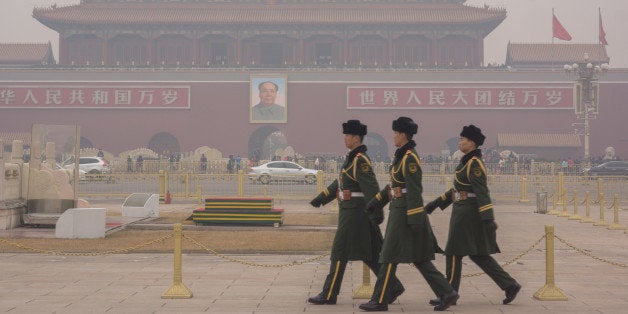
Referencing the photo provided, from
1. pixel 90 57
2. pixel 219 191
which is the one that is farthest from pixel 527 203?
pixel 90 57

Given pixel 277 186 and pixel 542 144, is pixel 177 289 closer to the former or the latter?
pixel 277 186

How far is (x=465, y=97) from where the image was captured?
1427 inches

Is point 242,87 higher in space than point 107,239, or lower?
higher

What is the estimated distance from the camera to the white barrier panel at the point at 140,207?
13953 millimetres

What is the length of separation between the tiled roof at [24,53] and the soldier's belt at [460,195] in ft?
127

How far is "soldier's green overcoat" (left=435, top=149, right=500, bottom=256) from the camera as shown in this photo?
618 centimetres

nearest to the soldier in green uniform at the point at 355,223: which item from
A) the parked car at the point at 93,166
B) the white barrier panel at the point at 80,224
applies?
the white barrier panel at the point at 80,224

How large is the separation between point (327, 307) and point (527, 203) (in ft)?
46.1

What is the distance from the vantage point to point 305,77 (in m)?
36.6

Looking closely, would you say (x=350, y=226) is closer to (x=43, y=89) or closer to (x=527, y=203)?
(x=527, y=203)

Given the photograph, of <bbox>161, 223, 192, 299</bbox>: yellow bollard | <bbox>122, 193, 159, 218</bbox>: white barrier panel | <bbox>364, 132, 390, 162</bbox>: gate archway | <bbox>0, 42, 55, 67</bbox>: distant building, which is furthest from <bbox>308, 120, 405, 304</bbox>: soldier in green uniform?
<bbox>0, 42, 55, 67</bbox>: distant building

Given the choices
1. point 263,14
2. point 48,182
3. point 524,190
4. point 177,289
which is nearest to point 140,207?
point 48,182

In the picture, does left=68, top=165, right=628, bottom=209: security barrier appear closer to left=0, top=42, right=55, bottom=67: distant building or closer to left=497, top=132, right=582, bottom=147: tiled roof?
left=497, top=132, right=582, bottom=147: tiled roof

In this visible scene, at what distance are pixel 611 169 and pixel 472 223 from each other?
86.1ft
